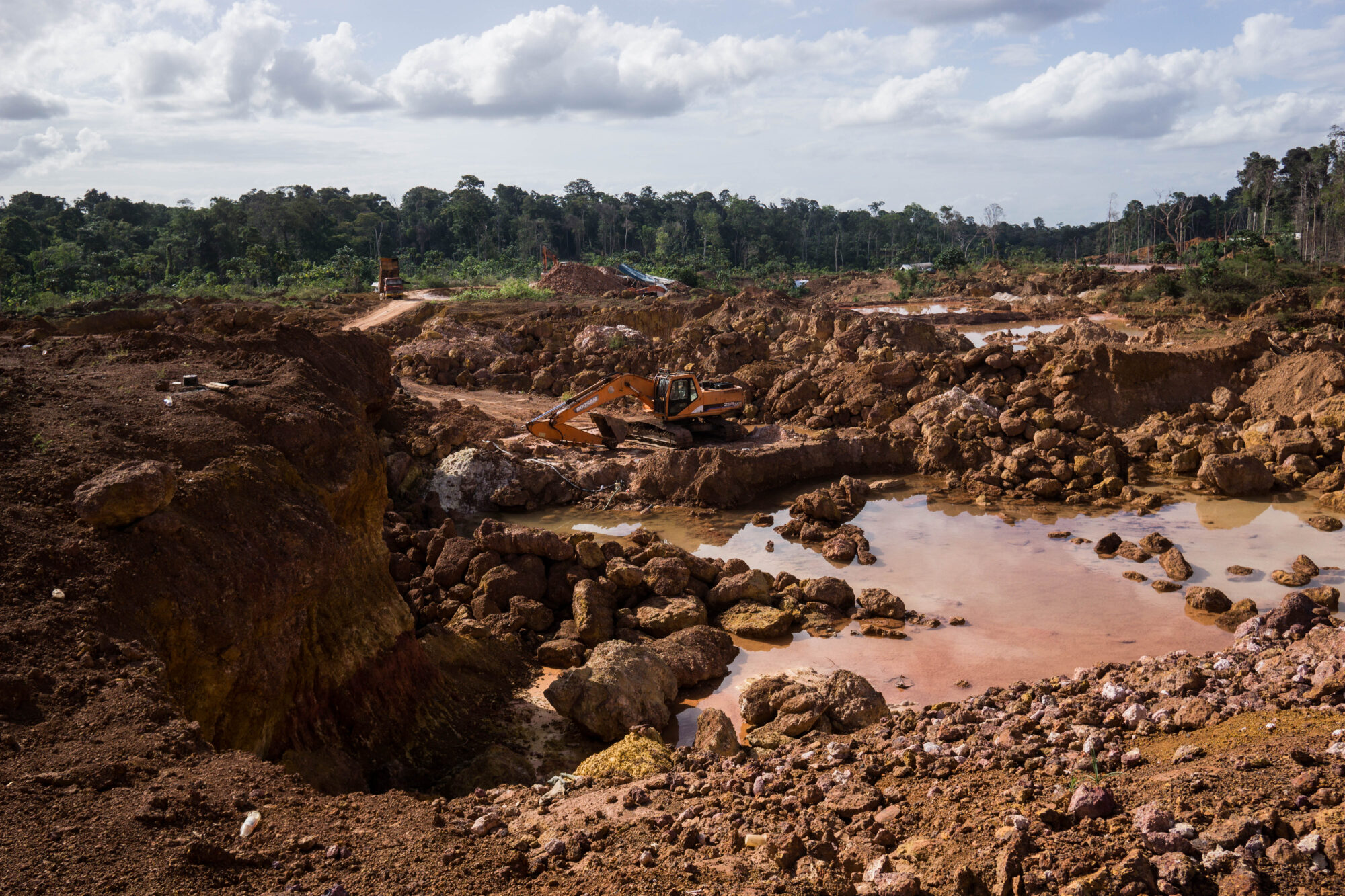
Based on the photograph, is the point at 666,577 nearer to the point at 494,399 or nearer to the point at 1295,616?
the point at 1295,616

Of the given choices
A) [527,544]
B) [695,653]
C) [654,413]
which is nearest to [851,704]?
[695,653]

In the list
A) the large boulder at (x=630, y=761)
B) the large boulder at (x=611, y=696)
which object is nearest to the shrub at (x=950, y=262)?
the large boulder at (x=611, y=696)

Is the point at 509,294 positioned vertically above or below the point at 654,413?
above

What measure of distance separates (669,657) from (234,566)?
4411 mm

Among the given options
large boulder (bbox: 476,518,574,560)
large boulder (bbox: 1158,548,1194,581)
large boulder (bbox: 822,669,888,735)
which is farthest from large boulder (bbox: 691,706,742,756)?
large boulder (bbox: 1158,548,1194,581)

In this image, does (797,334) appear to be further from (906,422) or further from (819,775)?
(819,775)

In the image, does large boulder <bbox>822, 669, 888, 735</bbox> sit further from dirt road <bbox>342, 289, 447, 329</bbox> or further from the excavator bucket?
dirt road <bbox>342, 289, 447, 329</bbox>

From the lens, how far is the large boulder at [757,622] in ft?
32.3

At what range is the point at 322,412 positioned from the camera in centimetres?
808

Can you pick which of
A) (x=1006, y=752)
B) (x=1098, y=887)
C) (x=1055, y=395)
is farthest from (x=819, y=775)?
(x=1055, y=395)

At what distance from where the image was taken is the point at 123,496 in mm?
5352

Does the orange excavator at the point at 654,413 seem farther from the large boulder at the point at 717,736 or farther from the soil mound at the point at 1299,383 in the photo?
the soil mound at the point at 1299,383

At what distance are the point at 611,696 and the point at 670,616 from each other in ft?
7.67

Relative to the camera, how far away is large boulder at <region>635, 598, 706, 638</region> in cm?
970
